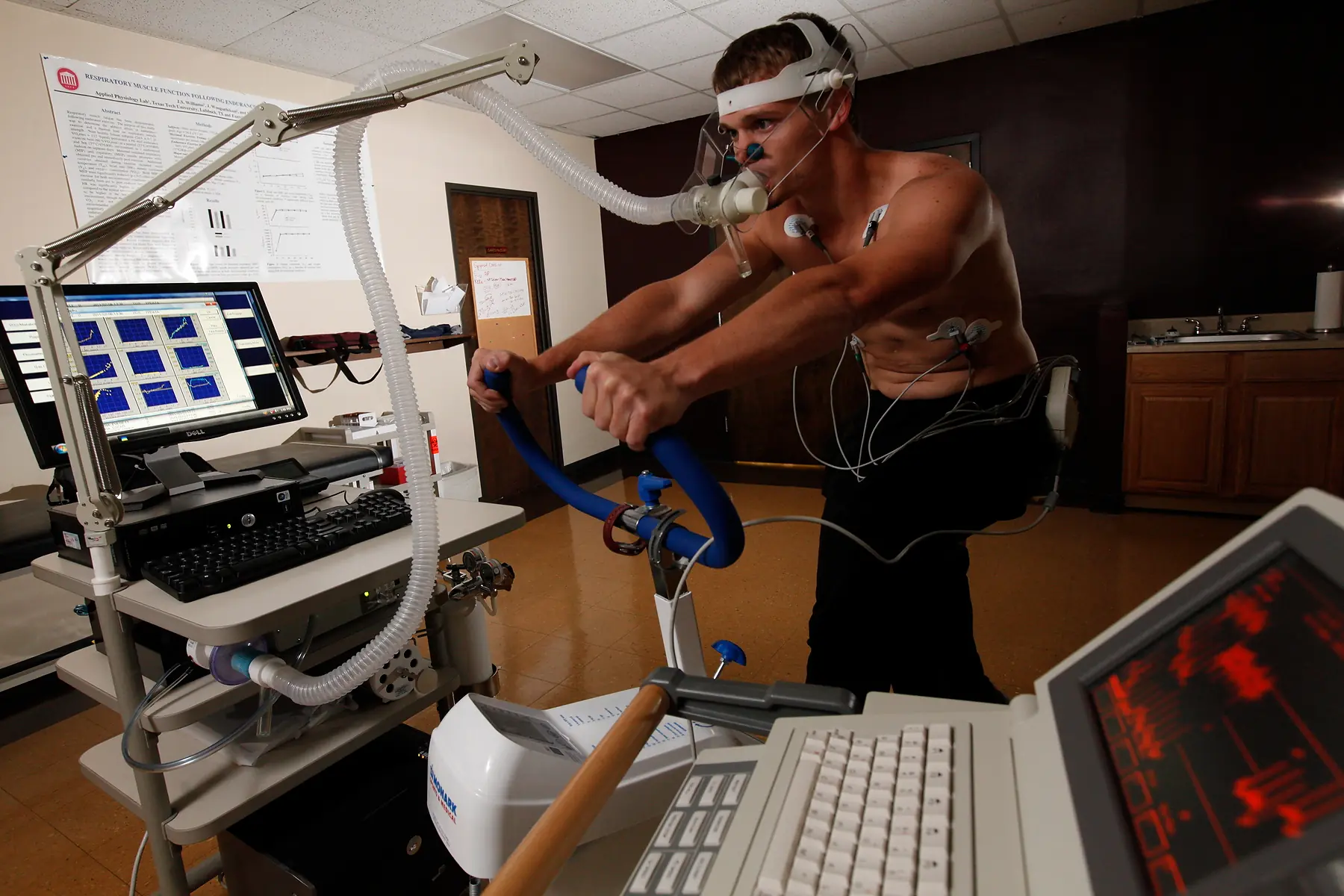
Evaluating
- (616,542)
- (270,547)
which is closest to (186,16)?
Answer: (270,547)

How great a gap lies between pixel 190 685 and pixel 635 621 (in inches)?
66.7

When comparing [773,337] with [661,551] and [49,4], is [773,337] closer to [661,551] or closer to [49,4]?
[661,551]

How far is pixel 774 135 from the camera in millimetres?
1191

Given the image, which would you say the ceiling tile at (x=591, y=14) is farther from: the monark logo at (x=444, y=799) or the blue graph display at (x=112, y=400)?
the monark logo at (x=444, y=799)

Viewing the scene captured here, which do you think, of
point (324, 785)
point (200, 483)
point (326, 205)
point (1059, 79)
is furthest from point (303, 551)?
point (1059, 79)

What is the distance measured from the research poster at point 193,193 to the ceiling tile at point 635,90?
4.83 feet

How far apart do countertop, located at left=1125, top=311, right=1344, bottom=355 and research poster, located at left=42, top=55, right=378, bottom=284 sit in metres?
3.60

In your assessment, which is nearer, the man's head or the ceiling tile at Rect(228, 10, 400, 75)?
the man's head

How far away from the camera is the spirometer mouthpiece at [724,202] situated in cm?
74

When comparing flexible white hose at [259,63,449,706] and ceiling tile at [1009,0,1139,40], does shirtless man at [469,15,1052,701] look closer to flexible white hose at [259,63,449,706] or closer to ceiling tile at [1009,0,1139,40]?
flexible white hose at [259,63,449,706]

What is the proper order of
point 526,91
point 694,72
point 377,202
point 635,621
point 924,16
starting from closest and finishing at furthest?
point 635,621 < point 924,16 < point 377,202 < point 694,72 < point 526,91

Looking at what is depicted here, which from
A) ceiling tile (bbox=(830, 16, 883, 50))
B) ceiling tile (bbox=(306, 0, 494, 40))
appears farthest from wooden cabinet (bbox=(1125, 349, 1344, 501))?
ceiling tile (bbox=(306, 0, 494, 40))

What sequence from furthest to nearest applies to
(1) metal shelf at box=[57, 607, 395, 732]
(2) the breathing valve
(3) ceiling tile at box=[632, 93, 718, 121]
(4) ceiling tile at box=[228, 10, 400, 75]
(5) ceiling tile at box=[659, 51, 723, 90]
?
(3) ceiling tile at box=[632, 93, 718, 121], (5) ceiling tile at box=[659, 51, 723, 90], (4) ceiling tile at box=[228, 10, 400, 75], (2) the breathing valve, (1) metal shelf at box=[57, 607, 395, 732]

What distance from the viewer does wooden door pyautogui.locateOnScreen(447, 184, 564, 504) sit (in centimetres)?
419
